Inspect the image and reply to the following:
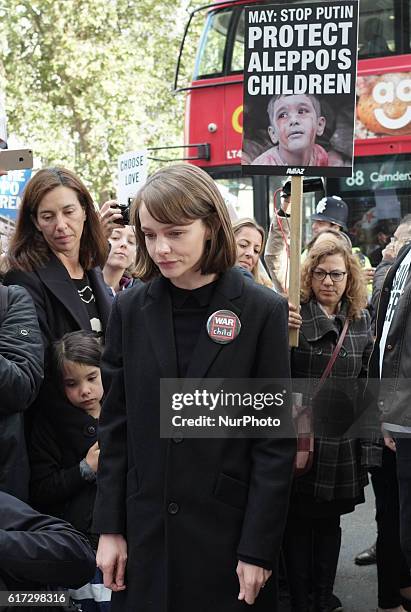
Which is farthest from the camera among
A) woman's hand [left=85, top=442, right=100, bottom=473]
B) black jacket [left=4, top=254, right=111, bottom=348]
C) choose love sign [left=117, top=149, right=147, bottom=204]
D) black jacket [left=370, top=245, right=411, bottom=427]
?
choose love sign [left=117, top=149, right=147, bottom=204]

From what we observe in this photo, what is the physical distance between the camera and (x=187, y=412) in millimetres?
→ 2416

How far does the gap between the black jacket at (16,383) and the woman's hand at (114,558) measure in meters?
0.61

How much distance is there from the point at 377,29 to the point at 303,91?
6154 millimetres

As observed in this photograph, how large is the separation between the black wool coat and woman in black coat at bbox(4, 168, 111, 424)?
0.96 m

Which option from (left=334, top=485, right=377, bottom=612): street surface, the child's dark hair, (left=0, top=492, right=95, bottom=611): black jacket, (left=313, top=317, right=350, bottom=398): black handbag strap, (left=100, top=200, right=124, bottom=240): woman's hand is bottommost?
(left=334, top=485, right=377, bottom=612): street surface

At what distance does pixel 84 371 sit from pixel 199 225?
1.11m

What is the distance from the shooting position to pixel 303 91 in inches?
150

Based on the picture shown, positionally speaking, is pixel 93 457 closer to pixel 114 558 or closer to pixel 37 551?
pixel 37 551

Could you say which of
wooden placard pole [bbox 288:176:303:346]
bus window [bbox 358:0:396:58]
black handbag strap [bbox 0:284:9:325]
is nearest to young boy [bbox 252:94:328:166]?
wooden placard pole [bbox 288:176:303:346]

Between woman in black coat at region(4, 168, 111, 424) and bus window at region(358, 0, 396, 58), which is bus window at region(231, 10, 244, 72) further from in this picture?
woman in black coat at region(4, 168, 111, 424)

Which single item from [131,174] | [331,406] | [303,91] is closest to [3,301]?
[303,91]

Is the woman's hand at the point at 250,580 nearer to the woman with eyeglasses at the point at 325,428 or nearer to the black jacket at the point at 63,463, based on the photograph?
the black jacket at the point at 63,463

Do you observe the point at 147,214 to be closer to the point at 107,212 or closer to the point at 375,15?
the point at 107,212

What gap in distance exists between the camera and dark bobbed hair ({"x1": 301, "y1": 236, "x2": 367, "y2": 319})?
4273 mm
